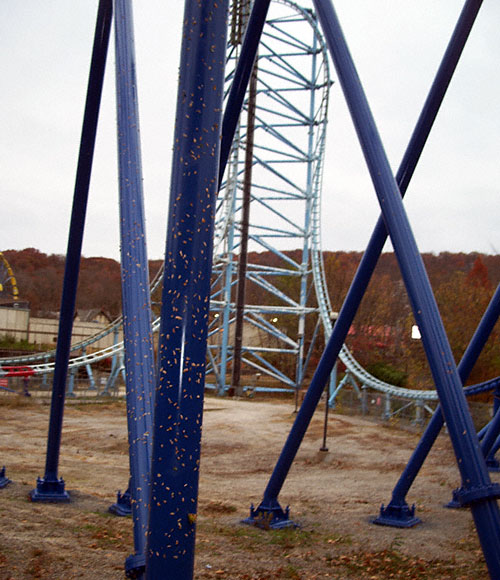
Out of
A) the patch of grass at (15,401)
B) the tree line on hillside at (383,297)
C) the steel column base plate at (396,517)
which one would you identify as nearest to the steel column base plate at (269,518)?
the steel column base plate at (396,517)

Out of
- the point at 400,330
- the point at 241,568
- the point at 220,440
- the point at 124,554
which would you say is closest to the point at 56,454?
the point at 124,554

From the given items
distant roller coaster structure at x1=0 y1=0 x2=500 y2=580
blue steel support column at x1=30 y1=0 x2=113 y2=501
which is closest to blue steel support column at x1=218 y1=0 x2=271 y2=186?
distant roller coaster structure at x1=0 y1=0 x2=500 y2=580

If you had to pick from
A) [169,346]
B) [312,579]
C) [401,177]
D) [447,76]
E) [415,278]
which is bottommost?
[312,579]

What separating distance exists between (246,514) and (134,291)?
4.66 metres

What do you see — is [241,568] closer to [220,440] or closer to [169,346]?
[169,346]

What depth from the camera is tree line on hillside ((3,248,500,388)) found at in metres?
23.8

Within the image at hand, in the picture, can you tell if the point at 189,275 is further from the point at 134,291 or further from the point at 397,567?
the point at 397,567

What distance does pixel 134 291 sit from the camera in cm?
250

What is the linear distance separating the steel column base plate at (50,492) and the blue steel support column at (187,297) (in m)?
4.63

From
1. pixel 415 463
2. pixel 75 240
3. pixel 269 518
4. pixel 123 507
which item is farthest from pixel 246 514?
pixel 75 240

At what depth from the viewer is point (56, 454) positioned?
6129 mm

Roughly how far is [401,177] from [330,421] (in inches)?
559

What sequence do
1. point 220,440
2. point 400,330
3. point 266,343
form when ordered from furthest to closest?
point 266,343, point 400,330, point 220,440

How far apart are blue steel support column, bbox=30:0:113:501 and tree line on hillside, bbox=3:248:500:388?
1774cm
